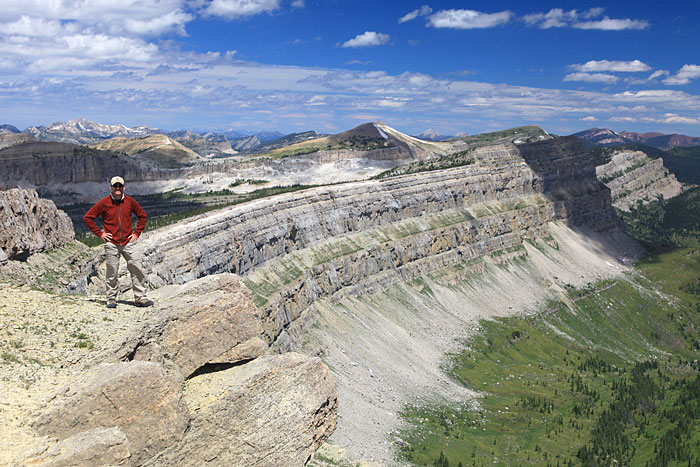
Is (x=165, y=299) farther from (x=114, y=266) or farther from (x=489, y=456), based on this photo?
(x=489, y=456)

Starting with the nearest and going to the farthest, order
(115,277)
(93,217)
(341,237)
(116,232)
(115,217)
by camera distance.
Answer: (93,217) < (115,277) < (115,217) < (116,232) < (341,237)

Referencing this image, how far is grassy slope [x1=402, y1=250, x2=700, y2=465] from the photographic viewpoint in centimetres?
8988

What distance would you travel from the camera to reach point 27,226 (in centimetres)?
4534

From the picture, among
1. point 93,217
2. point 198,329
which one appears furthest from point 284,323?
point 93,217

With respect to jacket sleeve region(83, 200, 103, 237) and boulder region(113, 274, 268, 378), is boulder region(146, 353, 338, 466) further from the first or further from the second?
jacket sleeve region(83, 200, 103, 237)

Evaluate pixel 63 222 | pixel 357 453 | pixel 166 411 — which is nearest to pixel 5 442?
pixel 166 411

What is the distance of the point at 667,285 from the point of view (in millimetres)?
197000

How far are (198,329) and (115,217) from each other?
7284 mm

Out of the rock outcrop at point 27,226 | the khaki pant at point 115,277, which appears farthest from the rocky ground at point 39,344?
the rock outcrop at point 27,226

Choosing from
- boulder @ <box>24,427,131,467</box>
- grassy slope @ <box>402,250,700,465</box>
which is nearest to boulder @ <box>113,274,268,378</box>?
boulder @ <box>24,427,131,467</box>

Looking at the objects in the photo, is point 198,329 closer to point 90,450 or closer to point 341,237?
point 90,450

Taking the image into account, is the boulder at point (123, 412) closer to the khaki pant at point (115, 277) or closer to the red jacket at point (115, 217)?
the khaki pant at point (115, 277)

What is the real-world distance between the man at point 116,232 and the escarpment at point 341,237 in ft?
158

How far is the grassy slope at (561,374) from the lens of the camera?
3538 inches
